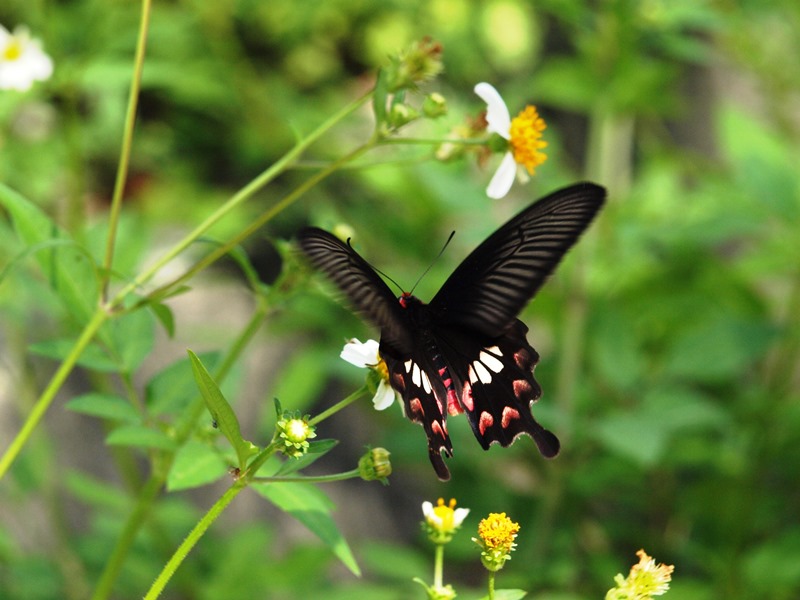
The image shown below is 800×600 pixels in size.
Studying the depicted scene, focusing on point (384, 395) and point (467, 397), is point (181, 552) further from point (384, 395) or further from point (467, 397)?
point (467, 397)

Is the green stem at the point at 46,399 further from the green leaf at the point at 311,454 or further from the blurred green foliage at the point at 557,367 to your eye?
the green leaf at the point at 311,454

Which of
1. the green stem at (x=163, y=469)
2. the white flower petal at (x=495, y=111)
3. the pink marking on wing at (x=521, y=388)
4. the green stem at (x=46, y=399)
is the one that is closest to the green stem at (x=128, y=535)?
the green stem at (x=163, y=469)

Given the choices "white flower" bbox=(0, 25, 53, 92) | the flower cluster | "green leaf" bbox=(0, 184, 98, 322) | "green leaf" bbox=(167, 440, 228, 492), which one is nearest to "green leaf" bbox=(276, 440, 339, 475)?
the flower cluster

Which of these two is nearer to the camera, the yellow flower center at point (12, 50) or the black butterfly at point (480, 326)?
the black butterfly at point (480, 326)

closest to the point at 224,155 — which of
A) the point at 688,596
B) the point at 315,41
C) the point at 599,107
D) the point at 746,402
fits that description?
the point at 315,41

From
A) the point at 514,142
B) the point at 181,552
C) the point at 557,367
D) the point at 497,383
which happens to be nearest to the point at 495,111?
the point at 514,142

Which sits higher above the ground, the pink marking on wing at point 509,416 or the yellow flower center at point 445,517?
the pink marking on wing at point 509,416
